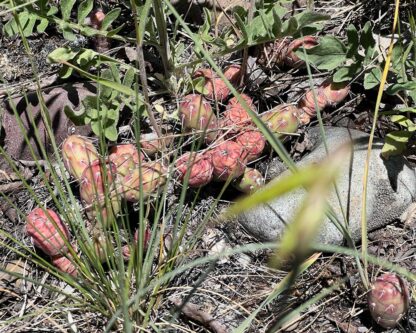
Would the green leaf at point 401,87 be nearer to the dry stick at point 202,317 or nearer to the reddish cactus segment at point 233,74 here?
the reddish cactus segment at point 233,74

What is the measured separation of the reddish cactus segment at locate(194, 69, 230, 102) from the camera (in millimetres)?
2004

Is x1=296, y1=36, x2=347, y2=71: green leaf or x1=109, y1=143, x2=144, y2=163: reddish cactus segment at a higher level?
x1=296, y1=36, x2=347, y2=71: green leaf

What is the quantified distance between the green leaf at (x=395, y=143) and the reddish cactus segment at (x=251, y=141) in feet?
1.24

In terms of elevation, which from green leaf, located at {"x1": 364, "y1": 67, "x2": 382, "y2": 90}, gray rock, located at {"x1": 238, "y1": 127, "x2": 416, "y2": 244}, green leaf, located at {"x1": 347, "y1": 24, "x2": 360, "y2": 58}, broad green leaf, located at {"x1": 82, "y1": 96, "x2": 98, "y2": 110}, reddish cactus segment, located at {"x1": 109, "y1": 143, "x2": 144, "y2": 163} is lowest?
gray rock, located at {"x1": 238, "y1": 127, "x2": 416, "y2": 244}

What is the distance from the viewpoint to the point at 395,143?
1828 millimetres

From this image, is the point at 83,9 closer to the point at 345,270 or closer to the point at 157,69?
the point at 157,69

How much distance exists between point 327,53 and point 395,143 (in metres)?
0.37

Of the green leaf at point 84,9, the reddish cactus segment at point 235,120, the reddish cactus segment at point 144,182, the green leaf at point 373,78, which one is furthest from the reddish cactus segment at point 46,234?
the green leaf at point 373,78

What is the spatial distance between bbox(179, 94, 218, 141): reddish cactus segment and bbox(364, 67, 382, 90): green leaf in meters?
0.51

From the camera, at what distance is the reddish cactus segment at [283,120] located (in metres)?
1.88

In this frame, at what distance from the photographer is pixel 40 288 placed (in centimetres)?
176

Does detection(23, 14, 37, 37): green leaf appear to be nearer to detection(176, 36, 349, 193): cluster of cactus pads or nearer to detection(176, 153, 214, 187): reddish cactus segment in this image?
detection(176, 36, 349, 193): cluster of cactus pads

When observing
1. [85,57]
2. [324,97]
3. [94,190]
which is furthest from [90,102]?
[324,97]

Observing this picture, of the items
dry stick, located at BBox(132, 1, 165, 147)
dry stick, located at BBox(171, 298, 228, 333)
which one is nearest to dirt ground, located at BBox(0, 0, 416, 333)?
dry stick, located at BBox(171, 298, 228, 333)
